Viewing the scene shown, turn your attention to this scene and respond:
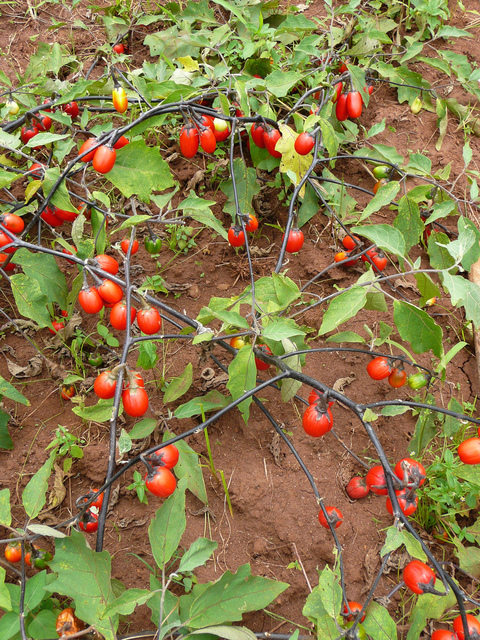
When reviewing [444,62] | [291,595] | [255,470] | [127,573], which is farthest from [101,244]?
[444,62]

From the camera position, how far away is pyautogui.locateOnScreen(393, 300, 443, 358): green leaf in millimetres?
1542

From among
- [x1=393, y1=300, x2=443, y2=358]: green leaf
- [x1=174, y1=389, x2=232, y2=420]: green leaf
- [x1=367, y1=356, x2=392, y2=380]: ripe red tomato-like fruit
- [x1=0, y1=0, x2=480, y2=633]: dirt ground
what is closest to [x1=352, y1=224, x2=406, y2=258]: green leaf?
[x1=393, y1=300, x2=443, y2=358]: green leaf

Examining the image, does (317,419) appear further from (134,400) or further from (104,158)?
(104,158)

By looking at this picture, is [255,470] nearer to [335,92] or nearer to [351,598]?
[351,598]

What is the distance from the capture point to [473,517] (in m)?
1.94

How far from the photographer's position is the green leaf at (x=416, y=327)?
154 cm

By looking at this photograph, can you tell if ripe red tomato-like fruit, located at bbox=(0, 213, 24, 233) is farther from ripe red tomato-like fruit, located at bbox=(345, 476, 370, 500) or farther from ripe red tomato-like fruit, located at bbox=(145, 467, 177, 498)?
ripe red tomato-like fruit, located at bbox=(345, 476, 370, 500)

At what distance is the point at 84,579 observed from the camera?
4.53 feet

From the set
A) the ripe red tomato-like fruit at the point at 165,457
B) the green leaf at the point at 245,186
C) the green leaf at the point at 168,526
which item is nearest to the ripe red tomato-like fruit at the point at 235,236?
the green leaf at the point at 245,186

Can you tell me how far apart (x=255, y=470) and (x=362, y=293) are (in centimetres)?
94

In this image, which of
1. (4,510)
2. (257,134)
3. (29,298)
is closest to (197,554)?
(4,510)

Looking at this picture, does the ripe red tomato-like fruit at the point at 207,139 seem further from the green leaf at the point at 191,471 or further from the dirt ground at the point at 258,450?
the green leaf at the point at 191,471

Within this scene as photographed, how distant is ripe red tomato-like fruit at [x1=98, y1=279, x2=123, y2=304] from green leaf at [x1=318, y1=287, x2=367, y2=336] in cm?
76

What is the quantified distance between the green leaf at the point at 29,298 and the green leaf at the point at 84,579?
0.90m
